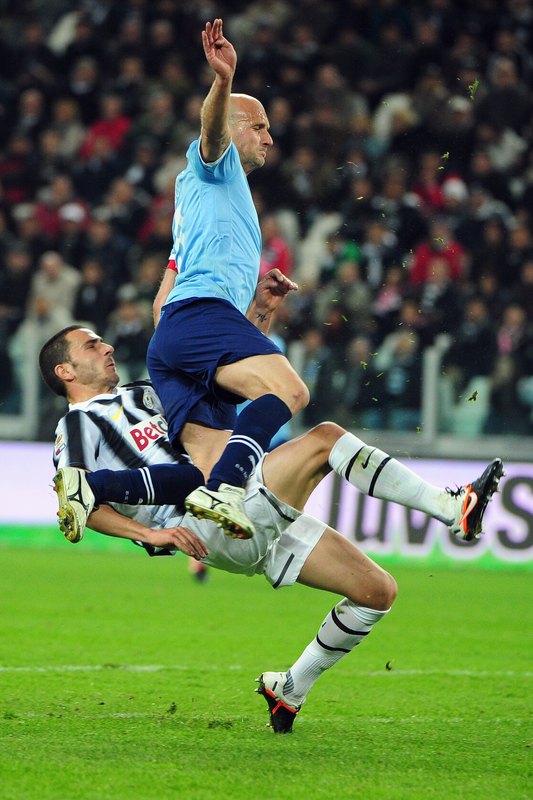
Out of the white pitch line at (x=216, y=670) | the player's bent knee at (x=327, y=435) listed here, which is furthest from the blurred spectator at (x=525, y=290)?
the player's bent knee at (x=327, y=435)

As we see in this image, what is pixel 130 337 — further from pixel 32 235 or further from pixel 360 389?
pixel 32 235

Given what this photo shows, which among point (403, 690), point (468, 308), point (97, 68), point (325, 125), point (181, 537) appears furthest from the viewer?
point (97, 68)

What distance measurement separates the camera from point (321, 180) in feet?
47.5

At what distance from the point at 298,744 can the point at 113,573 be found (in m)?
6.61

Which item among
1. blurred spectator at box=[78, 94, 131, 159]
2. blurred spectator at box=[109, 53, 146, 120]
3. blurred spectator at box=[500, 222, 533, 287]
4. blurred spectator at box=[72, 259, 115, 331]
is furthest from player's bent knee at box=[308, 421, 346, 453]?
blurred spectator at box=[109, 53, 146, 120]

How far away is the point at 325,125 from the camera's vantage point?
49.9ft

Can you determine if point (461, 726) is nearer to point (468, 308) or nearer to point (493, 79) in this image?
point (468, 308)

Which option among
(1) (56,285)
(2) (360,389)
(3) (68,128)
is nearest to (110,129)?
(3) (68,128)

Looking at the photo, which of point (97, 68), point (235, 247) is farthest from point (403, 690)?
point (97, 68)

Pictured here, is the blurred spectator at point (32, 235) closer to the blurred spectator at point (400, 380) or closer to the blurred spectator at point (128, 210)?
the blurred spectator at point (128, 210)

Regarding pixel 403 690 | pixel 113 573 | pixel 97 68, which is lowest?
pixel 113 573

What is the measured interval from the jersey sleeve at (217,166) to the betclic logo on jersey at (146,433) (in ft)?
3.62

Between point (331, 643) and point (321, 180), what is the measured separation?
31.3 feet

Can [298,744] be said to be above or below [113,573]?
above
